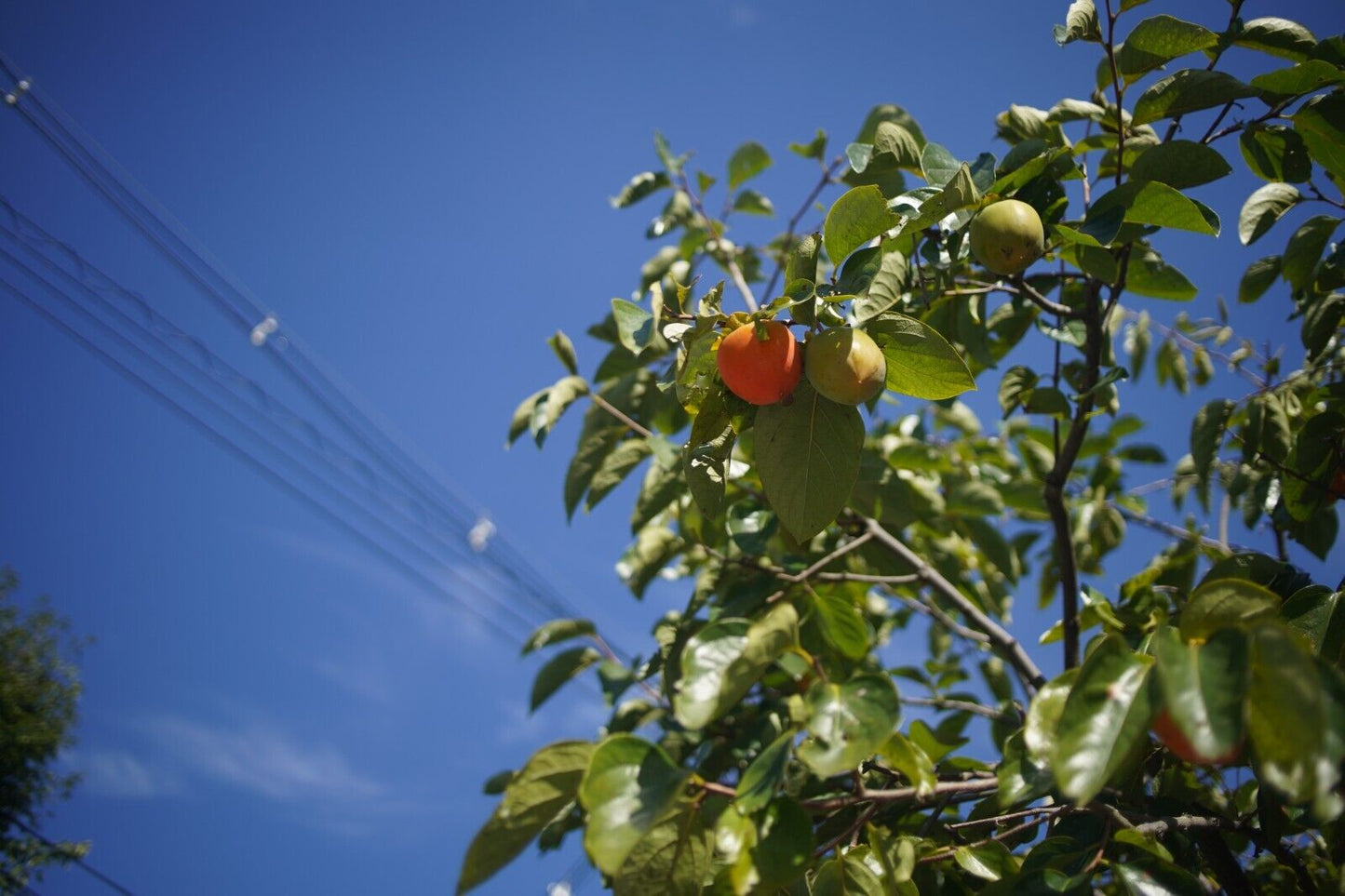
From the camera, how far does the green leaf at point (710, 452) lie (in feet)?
3.66

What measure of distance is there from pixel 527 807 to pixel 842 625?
970mm

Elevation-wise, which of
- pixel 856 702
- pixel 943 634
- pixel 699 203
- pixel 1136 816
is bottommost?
pixel 1136 816

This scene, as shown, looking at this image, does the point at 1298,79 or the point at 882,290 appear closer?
the point at 882,290

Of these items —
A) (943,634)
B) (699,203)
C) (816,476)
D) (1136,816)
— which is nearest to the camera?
(816,476)

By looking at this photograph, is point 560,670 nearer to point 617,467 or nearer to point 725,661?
point 617,467

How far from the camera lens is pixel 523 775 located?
1.01 metres

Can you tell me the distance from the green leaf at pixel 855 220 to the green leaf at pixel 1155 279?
799 mm

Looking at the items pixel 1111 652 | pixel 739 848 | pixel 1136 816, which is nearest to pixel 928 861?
pixel 1136 816

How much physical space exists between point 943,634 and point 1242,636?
2763mm

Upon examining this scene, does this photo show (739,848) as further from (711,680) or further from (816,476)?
(816,476)

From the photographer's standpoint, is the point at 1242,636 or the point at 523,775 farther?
the point at 523,775

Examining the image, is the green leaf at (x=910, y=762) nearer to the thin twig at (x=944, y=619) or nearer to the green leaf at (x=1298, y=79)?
the thin twig at (x=944, y=619)

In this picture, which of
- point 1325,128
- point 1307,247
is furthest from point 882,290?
point 1307,247

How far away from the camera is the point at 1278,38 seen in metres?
1.45
